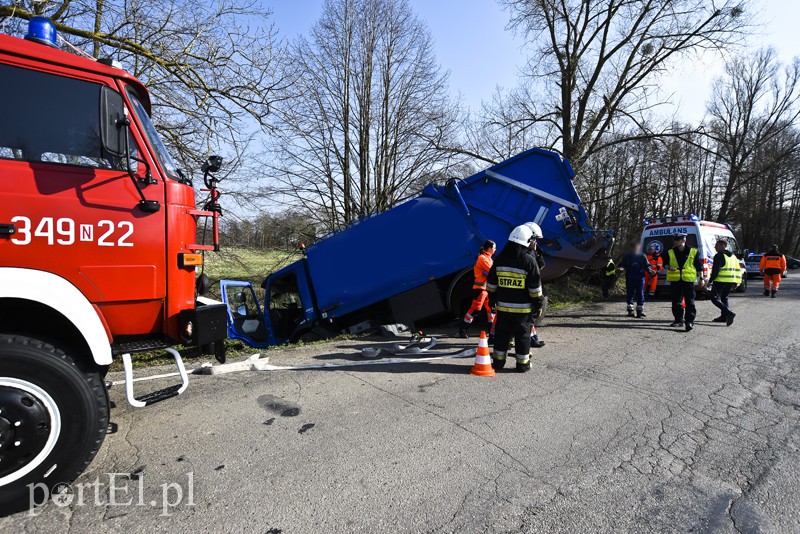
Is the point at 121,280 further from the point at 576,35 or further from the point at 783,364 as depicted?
the point at 576,35

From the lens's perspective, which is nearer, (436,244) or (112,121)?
(112,121)

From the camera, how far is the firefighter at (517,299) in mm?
4984

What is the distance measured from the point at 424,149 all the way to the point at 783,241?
174 ft

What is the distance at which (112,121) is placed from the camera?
A: 261 centimetres

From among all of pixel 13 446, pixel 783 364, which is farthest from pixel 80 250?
pixel 783 364

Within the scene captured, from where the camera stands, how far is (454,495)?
2.57 metres

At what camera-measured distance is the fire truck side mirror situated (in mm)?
2539

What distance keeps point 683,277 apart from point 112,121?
29.0 feet

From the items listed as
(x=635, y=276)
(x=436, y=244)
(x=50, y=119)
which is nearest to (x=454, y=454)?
(x=50, y=119)

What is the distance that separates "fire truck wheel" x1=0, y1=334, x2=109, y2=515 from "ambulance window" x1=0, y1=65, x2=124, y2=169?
108cm

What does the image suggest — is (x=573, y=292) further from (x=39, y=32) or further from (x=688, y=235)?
(x=39, y=32)

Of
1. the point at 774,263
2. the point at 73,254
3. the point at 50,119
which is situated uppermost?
the point at 50,119

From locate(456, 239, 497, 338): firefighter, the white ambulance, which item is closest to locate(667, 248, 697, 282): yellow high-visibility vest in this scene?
the white ambulance

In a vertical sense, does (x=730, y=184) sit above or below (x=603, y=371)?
above
